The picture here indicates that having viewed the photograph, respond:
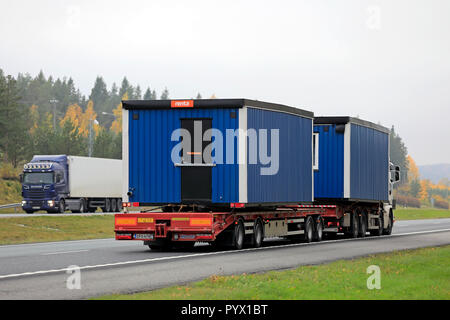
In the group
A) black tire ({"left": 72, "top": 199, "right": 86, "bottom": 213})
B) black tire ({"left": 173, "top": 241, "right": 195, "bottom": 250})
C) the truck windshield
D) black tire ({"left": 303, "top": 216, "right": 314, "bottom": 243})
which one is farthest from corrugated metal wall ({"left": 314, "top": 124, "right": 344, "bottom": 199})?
black tire ({"left": 72, "top": 199, "right": 86, "bottom": 213})

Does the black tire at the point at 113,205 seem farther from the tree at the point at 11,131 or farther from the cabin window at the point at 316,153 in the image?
the cabin window at the point at 316,153

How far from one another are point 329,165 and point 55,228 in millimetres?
18554

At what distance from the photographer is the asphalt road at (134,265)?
12969 mm

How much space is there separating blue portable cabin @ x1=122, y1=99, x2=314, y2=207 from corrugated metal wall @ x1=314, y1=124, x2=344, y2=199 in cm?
548

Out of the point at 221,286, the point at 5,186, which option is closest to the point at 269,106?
the point at 221,286

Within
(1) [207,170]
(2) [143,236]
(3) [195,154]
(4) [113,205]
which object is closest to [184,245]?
(2) [143,236]

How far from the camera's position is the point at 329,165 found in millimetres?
28516

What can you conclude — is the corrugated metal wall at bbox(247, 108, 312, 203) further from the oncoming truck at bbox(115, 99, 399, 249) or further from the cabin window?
the cabin window

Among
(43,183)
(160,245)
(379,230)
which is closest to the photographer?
(160,245)

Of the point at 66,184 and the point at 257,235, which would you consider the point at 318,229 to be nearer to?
the point at 257,235

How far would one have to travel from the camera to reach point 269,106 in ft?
75.6

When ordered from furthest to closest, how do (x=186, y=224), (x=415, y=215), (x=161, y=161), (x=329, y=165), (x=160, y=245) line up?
(x=415, y=215) → (x=329, y=165) → (x=160, y=245) → (x=161, y=161) → (x=186, y=224)

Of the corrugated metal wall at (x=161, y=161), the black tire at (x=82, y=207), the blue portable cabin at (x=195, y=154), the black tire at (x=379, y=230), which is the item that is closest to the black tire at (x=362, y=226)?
the black tire at (x=379, y=230)

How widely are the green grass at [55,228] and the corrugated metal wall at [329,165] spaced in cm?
1069
